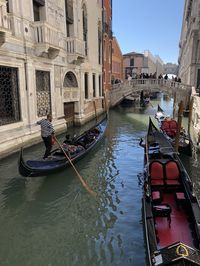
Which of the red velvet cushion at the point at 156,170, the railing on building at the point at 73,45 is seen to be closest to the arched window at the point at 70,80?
the railing on building at the point at 73,45

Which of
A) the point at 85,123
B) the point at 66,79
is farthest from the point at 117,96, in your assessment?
the point at 66,79

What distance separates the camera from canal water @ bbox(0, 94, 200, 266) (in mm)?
2574

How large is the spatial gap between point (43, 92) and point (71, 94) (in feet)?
6.78

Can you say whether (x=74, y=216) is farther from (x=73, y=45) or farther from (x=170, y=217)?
(x=73, y=45)

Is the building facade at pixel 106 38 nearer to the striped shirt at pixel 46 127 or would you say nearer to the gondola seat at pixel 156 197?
the striped shirt at pixel 46 127

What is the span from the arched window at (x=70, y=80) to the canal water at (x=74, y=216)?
452 cm

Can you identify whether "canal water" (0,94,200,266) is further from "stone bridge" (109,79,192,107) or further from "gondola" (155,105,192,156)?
"stone bridge" (109,79,192,107)

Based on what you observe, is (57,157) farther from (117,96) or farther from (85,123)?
(117,96)

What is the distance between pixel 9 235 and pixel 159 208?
171 cm

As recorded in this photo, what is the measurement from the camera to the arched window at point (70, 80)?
9.30 meters

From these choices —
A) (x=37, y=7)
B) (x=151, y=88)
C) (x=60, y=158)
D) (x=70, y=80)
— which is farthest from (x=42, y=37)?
(x=151, y=88)

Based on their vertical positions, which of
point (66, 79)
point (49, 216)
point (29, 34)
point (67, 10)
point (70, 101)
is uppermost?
point (67, 10)

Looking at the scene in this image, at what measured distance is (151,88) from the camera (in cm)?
1500

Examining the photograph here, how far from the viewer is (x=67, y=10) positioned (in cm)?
895
